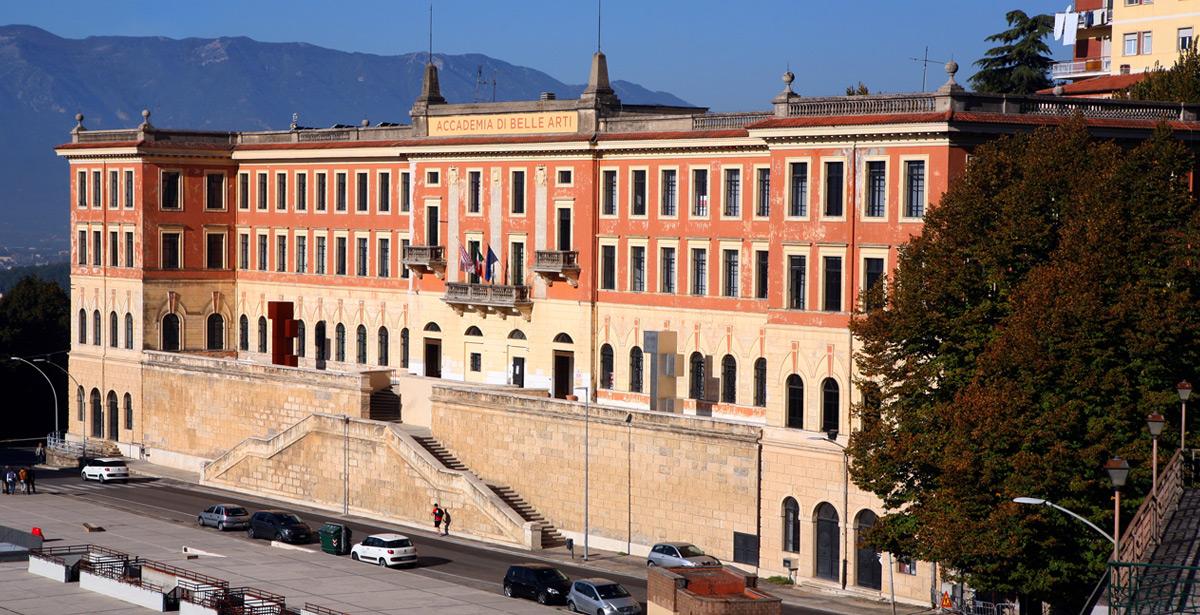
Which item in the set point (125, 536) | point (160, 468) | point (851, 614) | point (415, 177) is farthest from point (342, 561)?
point (160, 468)

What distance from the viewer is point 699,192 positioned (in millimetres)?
78250

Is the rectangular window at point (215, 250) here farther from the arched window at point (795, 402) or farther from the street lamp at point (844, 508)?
the street lamp at point (844, 508)

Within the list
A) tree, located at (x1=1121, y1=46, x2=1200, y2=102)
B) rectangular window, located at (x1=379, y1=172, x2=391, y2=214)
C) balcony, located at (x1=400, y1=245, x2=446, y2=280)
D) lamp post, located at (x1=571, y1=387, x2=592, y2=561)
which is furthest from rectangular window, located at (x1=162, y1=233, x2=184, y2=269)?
tree, located at (x1=1121, y1=46, x2=1200, y2=102)

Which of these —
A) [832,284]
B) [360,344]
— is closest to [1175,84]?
[832,284]

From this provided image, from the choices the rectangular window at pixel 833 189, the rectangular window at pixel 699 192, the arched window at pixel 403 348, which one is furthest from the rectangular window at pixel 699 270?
the arched window at pixel 403 348

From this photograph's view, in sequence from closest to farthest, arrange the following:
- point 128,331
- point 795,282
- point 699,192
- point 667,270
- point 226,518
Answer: point 795,282, point 699,192, point 667,270, point 226,518, point 128,331

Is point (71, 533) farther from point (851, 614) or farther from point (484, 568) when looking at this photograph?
point (851, 614)

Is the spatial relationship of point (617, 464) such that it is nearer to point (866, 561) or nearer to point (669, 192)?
point (866, 561)

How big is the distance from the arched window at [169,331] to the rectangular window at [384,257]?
14893 mm

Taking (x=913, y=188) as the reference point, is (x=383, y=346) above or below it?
below

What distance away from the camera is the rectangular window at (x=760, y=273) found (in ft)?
246

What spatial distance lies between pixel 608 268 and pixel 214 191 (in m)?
33.5

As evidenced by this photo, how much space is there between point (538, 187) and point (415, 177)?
9.75 metres

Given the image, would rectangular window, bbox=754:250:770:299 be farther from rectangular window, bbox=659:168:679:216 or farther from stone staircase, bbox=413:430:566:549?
stone staircase, bbox=413:430:566:549
